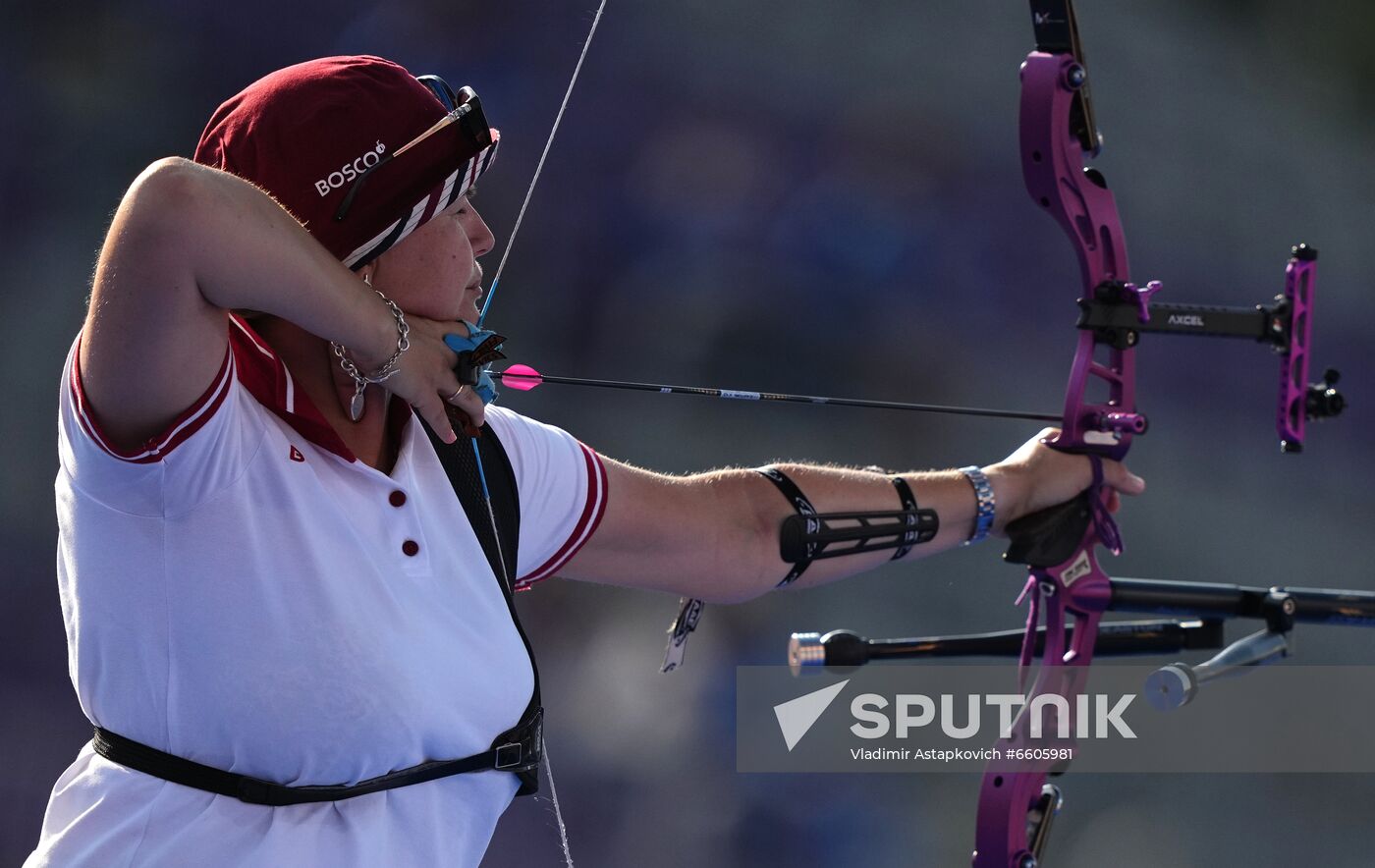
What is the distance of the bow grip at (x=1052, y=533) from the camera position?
165cm

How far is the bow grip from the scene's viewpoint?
5.41 ft

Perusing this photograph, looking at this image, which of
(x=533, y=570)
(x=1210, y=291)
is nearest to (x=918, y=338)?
(x=1210, y=291)

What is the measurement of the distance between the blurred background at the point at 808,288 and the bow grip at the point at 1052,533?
117 cm

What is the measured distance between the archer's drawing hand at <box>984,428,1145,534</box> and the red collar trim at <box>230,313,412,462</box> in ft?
2.90

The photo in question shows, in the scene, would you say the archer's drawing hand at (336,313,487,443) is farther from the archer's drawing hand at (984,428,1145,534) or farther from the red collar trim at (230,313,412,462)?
the archer's drawing hand at (984,428,1145,534)

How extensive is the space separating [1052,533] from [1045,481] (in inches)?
2.9

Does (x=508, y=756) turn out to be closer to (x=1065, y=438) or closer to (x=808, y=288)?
(x=1065, y=438)

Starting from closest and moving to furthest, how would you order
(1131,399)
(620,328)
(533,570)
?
(533,570), (1131,399), (620,328)

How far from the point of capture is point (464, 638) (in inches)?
49.3

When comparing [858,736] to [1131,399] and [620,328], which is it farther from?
[1131,399]

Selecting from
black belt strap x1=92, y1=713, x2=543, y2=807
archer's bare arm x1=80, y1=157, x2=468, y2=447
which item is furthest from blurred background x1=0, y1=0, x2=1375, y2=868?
archer's bare arm x1=80, y1=157, x2=468, y2=447

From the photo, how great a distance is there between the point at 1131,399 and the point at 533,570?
801 mm

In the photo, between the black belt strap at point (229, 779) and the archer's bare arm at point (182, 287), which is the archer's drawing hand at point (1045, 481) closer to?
the black belt strap at point (229, 779)

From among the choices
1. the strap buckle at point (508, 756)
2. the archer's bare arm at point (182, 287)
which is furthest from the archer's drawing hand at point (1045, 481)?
the archer's bare arm at point (182, 287)
